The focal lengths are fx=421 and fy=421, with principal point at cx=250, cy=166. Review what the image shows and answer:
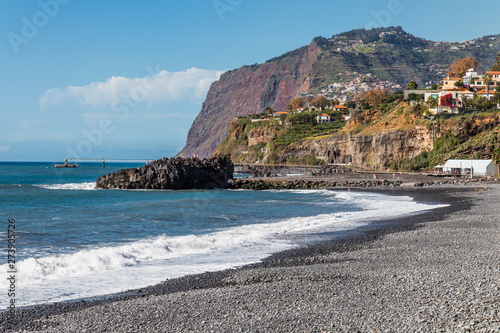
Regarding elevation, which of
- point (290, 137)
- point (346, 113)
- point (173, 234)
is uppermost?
point (346, 113)

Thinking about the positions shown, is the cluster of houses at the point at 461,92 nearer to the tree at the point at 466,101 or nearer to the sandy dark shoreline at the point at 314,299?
the tree at the point at 466,101

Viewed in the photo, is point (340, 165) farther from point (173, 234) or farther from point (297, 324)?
point (297, 324)

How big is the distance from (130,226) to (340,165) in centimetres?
6618

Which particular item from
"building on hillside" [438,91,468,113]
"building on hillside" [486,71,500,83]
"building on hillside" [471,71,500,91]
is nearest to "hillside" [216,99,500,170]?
"building on hillside" [438,91,468,113]

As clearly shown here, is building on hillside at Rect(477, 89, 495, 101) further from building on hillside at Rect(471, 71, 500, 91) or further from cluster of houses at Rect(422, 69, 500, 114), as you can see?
building on hillside at Rect(471, 71, 500, 91)

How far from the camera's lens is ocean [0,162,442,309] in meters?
10.9

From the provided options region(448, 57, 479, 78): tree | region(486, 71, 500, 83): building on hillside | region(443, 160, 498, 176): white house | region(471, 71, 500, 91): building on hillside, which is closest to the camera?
region(443, 160, 498, 176): white house

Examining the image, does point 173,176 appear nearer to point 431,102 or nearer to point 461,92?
point 431,102

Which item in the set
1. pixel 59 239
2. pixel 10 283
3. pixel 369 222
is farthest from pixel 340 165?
pixel 10 283

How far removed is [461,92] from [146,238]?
6788cm

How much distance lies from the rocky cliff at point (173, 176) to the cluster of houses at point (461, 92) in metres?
38.5

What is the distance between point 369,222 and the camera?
2092 cm

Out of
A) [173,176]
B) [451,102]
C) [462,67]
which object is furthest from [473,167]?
[462,67]

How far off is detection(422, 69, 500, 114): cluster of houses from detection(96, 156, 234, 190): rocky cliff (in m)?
38.5
